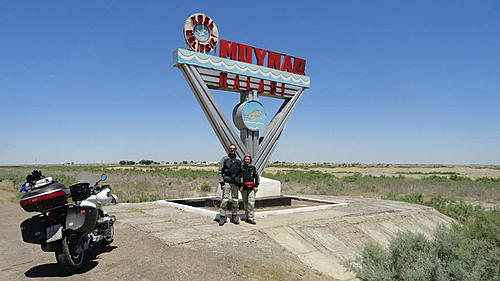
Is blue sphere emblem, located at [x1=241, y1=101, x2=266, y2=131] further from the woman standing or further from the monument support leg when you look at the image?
the woman standing

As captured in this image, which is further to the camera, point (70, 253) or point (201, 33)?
point (201, 33)

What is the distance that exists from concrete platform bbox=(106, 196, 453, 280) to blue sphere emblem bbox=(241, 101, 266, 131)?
3577 mm

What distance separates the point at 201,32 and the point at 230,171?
5.11 metres

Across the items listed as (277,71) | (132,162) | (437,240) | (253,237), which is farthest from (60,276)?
(132,162)

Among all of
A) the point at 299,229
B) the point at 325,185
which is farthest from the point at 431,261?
the point at 325,185

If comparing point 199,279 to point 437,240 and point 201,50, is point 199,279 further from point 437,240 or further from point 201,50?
point 201,50

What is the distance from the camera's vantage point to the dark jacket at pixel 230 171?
855cm

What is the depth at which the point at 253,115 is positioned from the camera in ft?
40.6

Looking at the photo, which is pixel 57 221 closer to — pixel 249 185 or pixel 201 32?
pixel 249 185

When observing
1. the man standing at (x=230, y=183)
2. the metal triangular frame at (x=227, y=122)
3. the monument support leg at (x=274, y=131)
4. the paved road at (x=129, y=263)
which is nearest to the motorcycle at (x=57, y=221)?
the paved road at (x=129, y=263)

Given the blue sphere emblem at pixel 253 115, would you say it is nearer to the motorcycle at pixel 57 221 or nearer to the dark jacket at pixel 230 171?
the dark jacket at pixel 230 171

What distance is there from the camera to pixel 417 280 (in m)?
4.22

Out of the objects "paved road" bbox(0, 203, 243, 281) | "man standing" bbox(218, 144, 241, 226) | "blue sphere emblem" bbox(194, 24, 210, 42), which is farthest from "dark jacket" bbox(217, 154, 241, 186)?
"blue sphere emblem" bbox(194, 24, 210, 42)

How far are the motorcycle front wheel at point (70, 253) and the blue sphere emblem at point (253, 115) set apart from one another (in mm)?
7578
